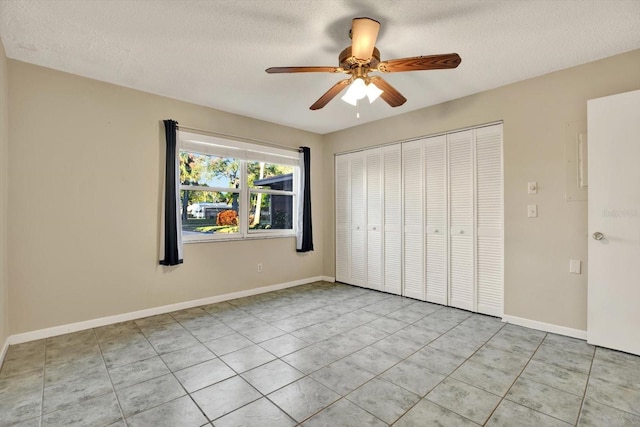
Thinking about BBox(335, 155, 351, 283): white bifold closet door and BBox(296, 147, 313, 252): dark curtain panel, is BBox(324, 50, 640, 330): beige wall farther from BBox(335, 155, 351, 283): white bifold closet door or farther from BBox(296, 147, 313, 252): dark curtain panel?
BBox(296, 147, 313, 252): dark curtain panel

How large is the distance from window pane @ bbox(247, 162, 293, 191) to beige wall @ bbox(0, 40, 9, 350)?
243 centimetres

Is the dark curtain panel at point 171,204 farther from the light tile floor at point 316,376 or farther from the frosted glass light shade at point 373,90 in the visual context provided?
the frosted glass light shade at point 373,90

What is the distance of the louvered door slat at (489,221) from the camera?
335 cm

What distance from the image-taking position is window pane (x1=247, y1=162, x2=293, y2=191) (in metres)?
4.45

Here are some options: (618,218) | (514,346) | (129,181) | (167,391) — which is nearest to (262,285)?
(129,181)

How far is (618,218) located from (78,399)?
4.17m

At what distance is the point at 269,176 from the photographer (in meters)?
4.66

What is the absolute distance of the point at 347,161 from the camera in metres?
4.97

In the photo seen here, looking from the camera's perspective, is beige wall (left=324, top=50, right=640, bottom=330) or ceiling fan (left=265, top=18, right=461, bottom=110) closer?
ceiling fan (left=265, top=18, right=461, bottom=110)

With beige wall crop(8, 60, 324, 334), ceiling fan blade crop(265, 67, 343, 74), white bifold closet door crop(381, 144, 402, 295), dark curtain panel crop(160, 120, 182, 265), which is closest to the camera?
ceiling fan blade crop(265, 67, 343, 74)

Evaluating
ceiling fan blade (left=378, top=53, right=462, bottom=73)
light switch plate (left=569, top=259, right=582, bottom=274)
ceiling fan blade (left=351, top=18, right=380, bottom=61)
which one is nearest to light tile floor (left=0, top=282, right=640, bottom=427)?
light switch plate (left=569, top=259, right=582, bottom=274)

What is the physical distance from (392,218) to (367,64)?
8.13 feet

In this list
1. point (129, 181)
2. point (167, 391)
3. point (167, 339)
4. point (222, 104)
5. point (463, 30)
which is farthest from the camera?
point (222, 104)

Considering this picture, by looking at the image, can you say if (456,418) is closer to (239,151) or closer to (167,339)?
(167,339)
